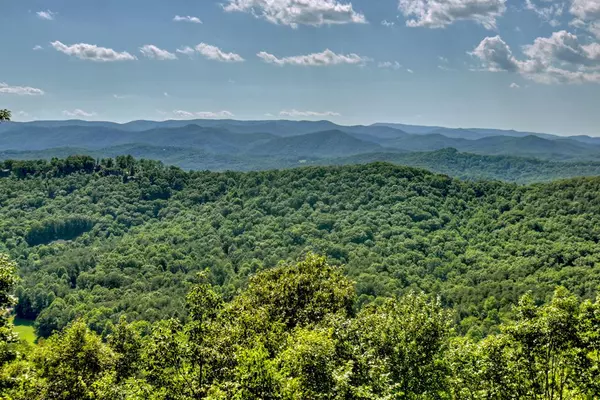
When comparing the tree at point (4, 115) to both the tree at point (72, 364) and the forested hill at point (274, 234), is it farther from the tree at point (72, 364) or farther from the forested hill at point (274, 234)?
the forested hill at point (274, 234)

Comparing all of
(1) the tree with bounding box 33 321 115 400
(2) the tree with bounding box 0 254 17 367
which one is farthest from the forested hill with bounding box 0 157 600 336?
(2) the tree with bounding box 0 254 17 367

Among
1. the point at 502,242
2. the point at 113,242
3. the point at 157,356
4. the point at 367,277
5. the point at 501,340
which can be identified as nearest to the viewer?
the point at 501,340

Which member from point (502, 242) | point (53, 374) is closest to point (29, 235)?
point (53, 374)

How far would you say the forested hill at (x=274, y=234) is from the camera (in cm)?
9662

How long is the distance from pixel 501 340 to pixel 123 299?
9008 centimetres

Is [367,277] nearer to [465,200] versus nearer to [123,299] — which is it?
[123,299]

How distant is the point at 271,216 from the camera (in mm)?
147375

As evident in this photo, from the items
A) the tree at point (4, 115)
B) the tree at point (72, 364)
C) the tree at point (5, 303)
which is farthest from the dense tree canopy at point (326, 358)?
the tree at point (4, 115)

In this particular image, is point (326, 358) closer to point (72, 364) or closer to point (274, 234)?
point (72, 364)

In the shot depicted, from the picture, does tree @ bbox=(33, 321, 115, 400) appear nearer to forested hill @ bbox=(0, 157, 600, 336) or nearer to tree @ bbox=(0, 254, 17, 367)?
tree @ bbox=(0, 254, 17, 367)

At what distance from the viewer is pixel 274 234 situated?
136 m

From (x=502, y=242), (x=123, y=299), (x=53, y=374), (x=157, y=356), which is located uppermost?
(x=157, y=356)

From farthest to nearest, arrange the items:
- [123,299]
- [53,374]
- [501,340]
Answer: [123,299] < [53,374] < [501,340]

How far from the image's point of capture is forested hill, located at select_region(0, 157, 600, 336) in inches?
3804
